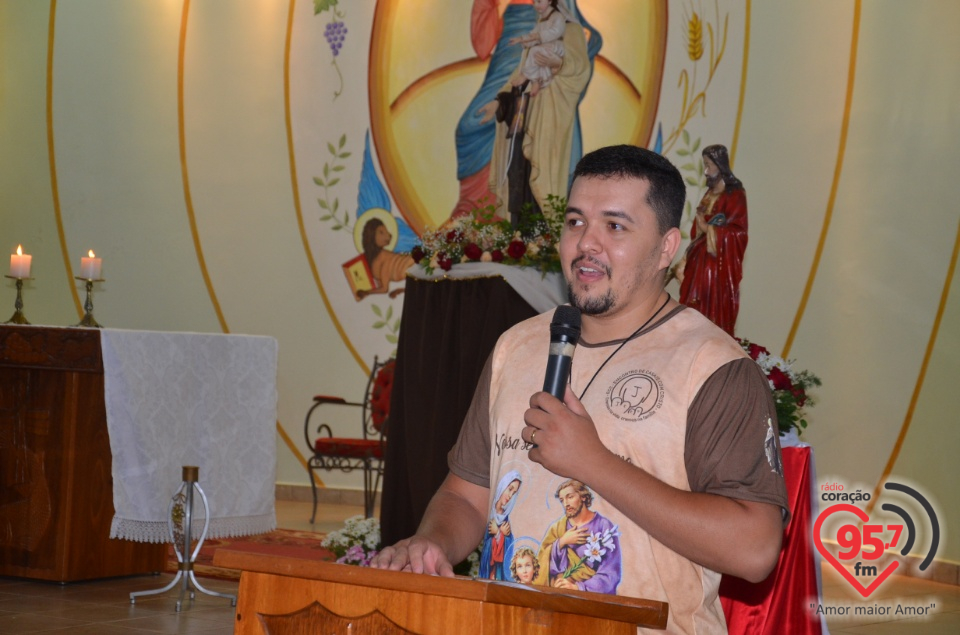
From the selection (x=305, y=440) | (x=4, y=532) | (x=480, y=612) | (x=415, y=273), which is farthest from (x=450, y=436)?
(x=305, y=440)

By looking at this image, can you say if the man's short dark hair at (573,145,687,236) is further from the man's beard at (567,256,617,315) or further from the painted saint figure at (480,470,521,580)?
the painted saint figure at (480,470,521,580)

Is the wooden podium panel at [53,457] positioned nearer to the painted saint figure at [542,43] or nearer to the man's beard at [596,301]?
the man's beard at [596,301]

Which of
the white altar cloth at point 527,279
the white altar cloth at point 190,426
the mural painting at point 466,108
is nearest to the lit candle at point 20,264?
the white altar cloth at point 190,426

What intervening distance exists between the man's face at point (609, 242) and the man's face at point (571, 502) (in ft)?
1.04

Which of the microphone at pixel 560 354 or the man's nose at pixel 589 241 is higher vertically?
the man's nose at pixel 589 241

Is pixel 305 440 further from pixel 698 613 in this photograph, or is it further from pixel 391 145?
pixel 698 613

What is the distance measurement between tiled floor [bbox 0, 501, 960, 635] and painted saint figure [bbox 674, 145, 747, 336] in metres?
1.54

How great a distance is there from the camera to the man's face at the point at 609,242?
6.43 ft

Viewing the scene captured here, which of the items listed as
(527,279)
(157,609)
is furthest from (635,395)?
(157,609)

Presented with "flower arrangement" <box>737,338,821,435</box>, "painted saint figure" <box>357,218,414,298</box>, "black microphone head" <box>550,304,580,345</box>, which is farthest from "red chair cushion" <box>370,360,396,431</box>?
"black microphone head" <box>550,304,580,345</box>

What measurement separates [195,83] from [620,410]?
9362mm

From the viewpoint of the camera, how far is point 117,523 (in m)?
5.29

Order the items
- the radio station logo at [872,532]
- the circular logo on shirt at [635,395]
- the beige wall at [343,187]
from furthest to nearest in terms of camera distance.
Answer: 1. the beige wall at [343,187]
2. the radio station logo at [872,532]
3. the circular logo on shirt at [635,395]

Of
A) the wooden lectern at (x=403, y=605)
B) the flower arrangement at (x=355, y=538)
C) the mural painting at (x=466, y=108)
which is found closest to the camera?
the wooden lectern at (x=403, y=605)
